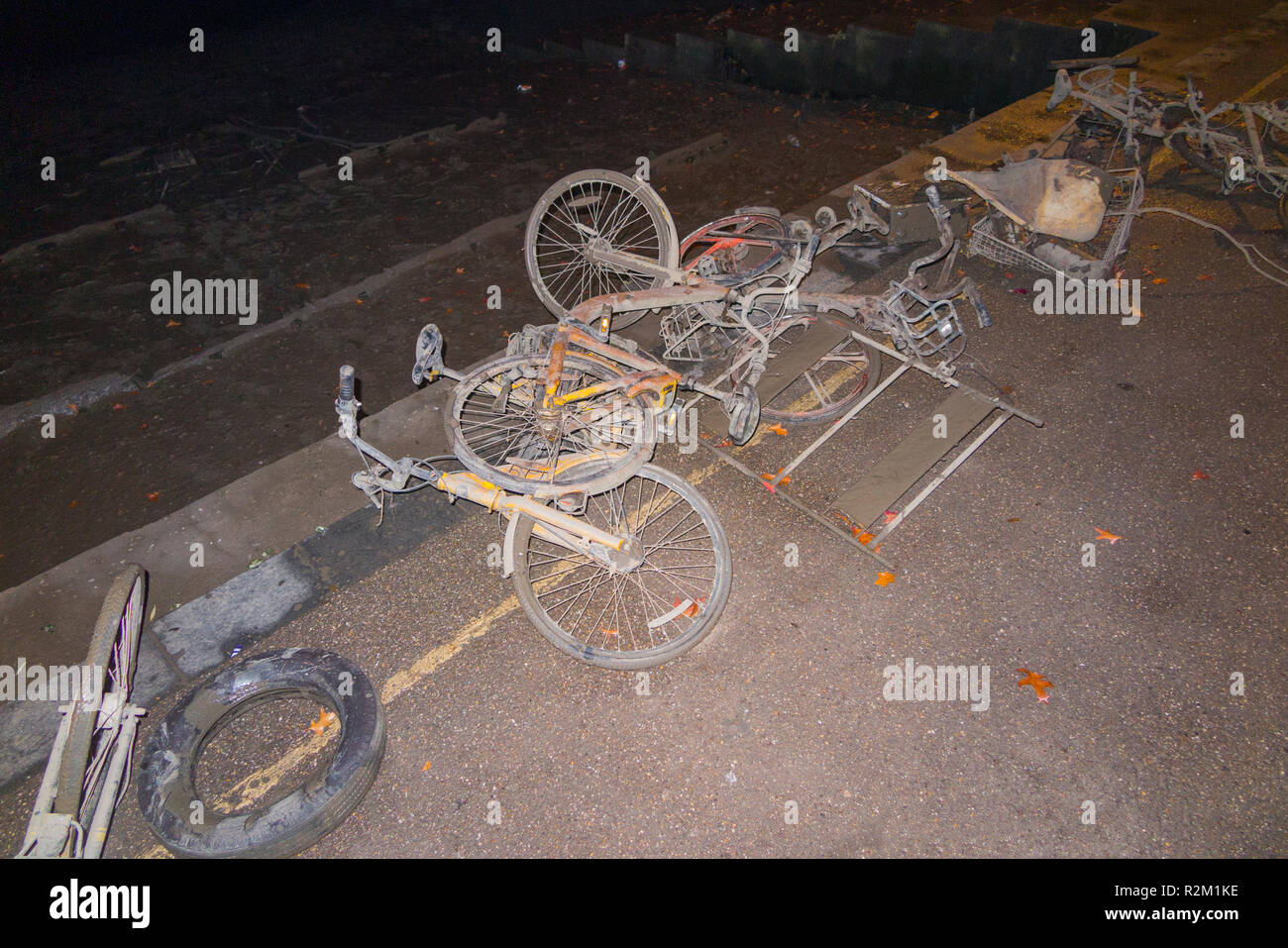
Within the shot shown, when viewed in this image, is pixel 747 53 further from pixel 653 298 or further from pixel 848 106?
pixel 653 298

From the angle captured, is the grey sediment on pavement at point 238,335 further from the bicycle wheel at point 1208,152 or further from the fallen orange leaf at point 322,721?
the bicycle wheel at point 1208,152

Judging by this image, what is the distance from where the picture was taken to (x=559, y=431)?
3.99 metres

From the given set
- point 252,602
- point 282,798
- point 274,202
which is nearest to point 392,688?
point 282,798

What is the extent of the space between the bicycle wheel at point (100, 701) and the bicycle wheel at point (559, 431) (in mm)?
1838

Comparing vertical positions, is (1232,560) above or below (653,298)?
below

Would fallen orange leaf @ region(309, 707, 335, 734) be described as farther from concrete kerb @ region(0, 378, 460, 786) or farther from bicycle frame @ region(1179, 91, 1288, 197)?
bicycle frame @ region(1179, 91, 1288, 197)

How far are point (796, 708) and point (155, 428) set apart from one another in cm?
574

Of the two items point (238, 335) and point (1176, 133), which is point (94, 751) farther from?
point (1176, 133)

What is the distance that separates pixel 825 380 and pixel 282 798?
465 cm

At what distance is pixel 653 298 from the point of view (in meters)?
4.80

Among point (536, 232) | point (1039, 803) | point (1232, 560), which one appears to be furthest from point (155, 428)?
point (1232, 560)

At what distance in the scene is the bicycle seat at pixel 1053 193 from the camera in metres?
6.16
